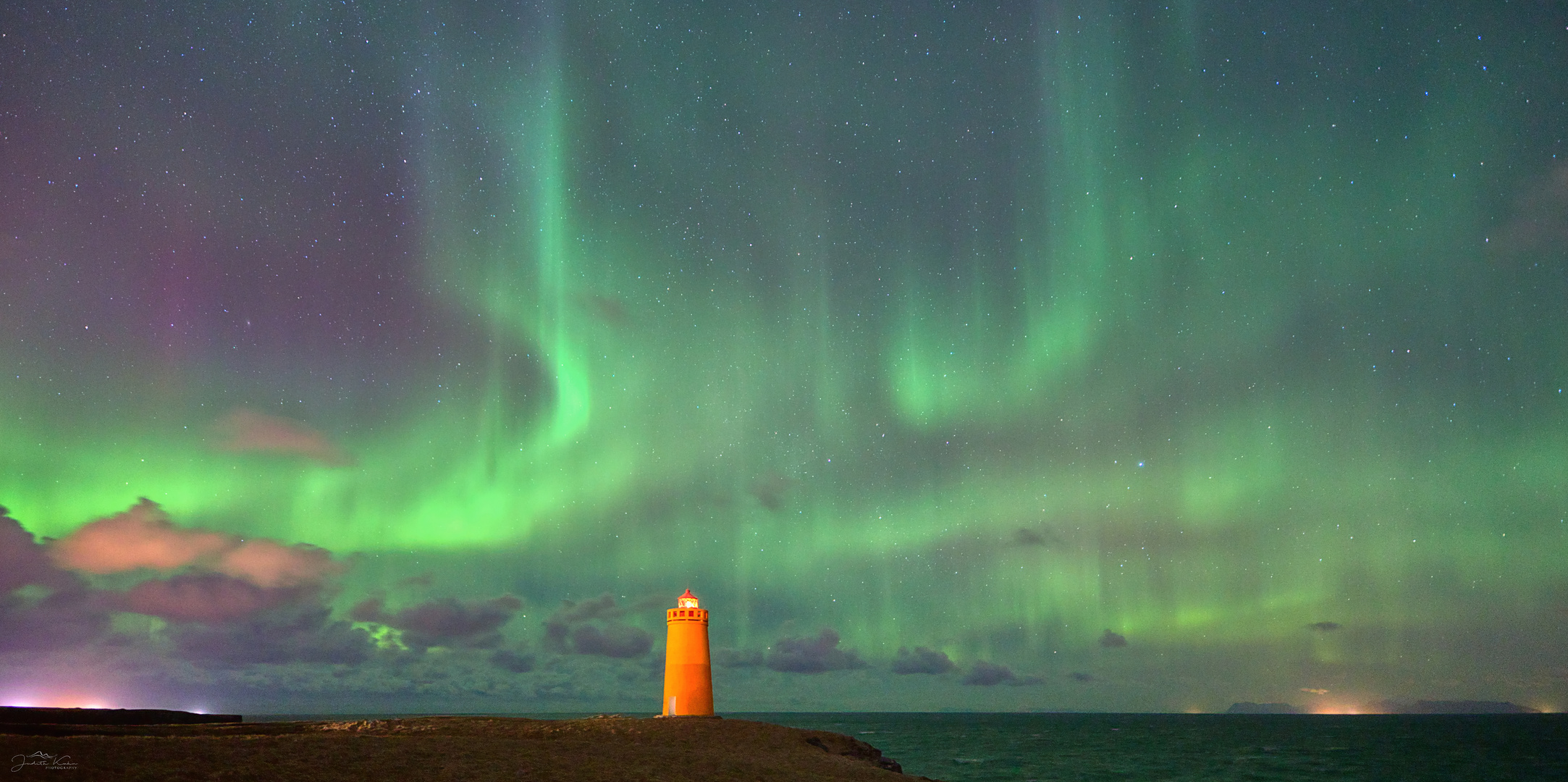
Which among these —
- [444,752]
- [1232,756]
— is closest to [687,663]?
[444,752]

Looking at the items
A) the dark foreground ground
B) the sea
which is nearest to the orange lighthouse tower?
the dark foreground ground

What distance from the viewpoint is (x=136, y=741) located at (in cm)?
2591

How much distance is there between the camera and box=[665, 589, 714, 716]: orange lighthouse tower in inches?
1953

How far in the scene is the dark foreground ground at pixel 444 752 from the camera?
22.8 meters

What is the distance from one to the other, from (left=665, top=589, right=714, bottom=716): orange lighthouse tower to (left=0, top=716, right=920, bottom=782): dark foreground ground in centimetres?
556

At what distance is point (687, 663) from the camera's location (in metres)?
49.9

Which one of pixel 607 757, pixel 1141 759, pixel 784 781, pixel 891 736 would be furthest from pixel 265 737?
pixel 891 736

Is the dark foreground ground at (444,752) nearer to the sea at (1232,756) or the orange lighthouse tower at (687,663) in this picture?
the orange lighthouse tower at (687,663)

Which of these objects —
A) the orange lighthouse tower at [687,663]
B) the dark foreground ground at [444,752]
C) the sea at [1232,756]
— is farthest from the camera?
the sea at [1232,756]

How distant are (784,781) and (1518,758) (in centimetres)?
11911

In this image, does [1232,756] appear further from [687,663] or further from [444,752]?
[444,752]

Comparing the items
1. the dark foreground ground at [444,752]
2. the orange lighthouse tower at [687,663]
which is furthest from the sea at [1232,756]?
the dark foreground ground at [444,752]

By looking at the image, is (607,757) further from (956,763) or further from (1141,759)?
(1141,759)

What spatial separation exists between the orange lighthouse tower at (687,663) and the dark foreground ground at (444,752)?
5.56 meters
